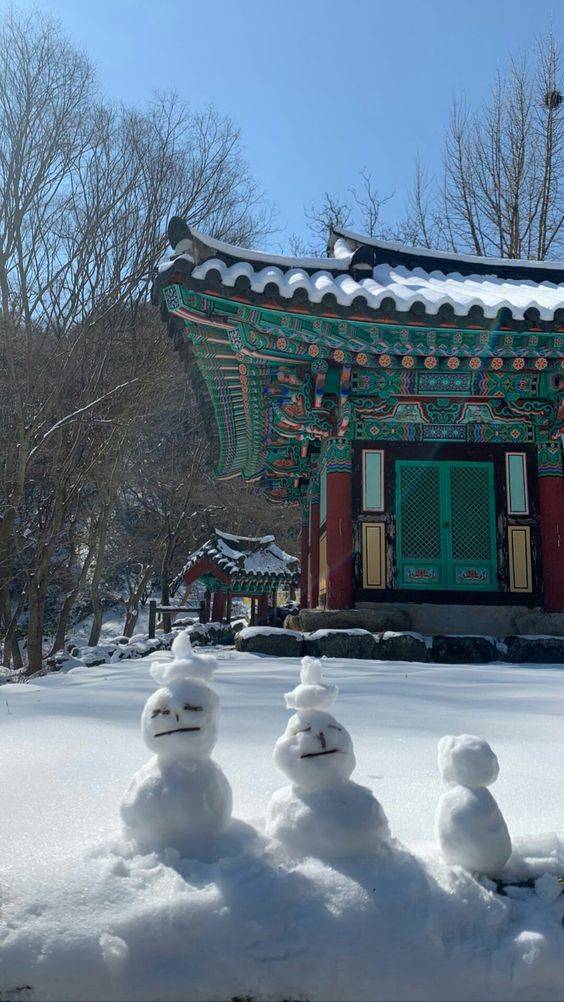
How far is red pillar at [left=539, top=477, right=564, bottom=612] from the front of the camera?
7.21 m

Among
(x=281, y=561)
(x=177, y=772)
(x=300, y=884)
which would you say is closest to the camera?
(x=300, y=884)

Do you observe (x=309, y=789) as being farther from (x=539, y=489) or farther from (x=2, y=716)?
(x=539, y=489)

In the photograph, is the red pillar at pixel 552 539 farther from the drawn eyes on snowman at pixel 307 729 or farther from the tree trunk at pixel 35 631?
the tree trunk at pixel 35 631

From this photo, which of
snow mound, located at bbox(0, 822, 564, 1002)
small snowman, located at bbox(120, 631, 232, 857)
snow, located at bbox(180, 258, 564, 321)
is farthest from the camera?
snow, located at bbox(180, 258, 564, 321)

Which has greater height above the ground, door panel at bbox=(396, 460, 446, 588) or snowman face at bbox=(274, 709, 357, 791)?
door panel at bbox=(396, 460, 446, 588)

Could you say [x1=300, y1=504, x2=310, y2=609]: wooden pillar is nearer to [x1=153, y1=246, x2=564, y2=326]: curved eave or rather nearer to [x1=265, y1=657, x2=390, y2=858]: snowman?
[x1=153, y1=246, x2=564, y2=326]: curved eave

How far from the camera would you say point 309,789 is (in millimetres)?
1421

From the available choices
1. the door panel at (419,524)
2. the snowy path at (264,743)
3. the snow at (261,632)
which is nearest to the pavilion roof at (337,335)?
the door panel at (419,524)

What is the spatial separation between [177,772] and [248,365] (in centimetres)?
615

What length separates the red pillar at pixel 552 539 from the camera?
721cm

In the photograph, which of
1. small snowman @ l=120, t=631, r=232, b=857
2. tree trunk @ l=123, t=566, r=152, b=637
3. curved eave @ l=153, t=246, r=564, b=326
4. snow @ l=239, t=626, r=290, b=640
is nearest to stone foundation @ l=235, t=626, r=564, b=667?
snow @ l=239, t=626, r=290, b=640

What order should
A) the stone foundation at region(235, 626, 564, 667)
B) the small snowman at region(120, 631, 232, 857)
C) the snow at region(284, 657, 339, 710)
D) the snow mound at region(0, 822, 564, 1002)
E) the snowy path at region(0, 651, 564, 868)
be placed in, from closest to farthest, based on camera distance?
the snow mound at region(0, 822, 564, 1002)
the small snowman at region(120, 631, 232, 857)
the snow at region(284, 657, 339, 710)
the snowy path at region(0, 651, 564, 868)
the stone foundation at region(235, 626, 564, 667)

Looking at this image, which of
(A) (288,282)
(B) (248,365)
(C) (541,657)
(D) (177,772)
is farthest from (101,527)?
(D) (177,772)

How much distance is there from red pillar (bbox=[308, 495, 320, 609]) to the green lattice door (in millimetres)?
2445
